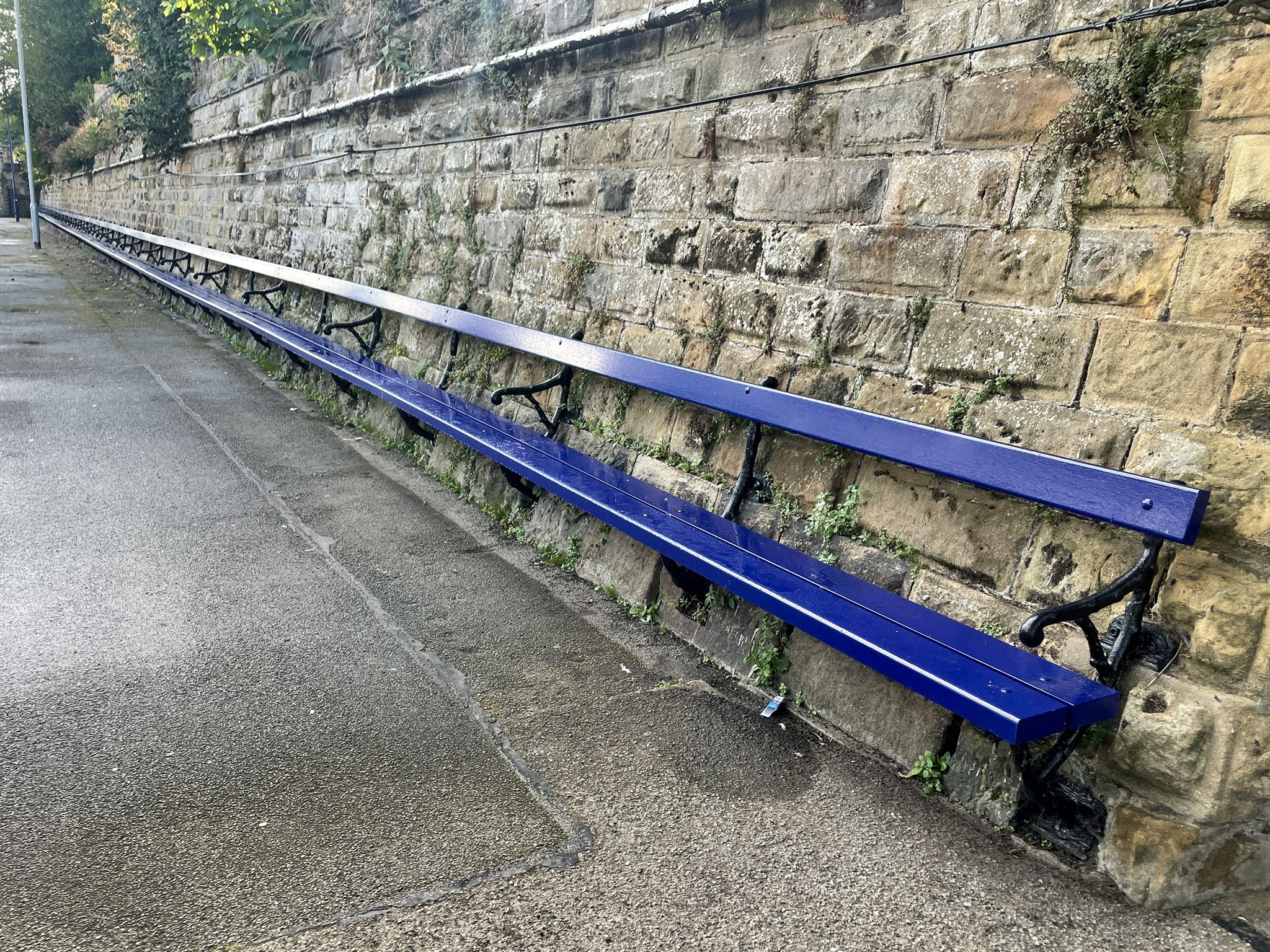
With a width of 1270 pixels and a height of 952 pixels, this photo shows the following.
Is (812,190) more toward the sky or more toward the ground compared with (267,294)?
more toward the sky

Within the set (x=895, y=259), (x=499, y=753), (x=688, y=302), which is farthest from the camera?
(x=688, y=302)

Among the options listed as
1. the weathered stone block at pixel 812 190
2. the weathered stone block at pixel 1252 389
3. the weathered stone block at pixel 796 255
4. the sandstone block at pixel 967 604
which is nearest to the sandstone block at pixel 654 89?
the weathered stone block at pixel 812 190

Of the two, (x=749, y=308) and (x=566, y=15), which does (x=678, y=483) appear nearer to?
(x=749, y=308)

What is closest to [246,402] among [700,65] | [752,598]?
[700,65]

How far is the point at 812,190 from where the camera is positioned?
11.3 feet

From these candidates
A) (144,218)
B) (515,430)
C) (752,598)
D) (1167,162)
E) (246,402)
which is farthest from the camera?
(144,218)

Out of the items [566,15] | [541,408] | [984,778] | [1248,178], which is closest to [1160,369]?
[1248,178]

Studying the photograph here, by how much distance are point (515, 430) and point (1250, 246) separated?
313 cm

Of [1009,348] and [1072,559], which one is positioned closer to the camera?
[1072,559]

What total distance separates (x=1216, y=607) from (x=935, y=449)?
29.8 inches

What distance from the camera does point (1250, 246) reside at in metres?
2.16

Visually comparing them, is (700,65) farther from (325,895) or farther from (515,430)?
(325,895)

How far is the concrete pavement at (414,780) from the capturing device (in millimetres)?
2049

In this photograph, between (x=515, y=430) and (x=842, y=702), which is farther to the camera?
(x=515, y=430)
